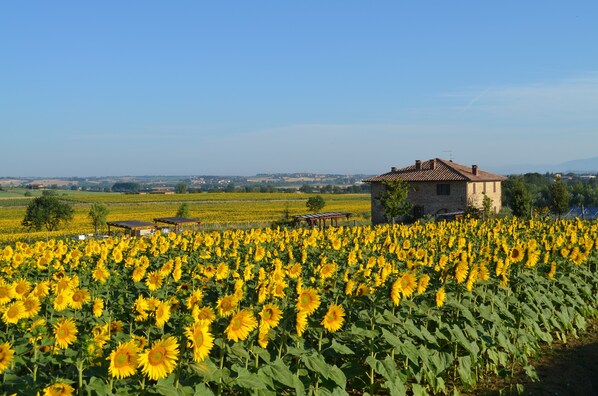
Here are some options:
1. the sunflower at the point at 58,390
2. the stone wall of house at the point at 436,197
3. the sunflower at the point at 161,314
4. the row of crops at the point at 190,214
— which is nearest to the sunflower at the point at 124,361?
the sunflower at the point at 58,390

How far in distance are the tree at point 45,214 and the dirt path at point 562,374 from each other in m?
42.1

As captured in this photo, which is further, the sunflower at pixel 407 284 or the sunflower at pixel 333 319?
→ the sunflower at pixel 407 284

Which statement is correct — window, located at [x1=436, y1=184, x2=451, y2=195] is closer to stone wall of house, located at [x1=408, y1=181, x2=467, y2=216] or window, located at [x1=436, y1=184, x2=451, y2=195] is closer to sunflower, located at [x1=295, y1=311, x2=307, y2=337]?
stone wall of house, located at [x1=408, y1=181, x2=467, y2=216]

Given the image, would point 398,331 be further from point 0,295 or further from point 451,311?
point 0,295

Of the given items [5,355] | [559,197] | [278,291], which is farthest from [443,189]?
[5,355]

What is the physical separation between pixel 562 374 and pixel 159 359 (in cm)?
628

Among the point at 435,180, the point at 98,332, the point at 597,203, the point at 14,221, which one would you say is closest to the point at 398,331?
the point at 98,332

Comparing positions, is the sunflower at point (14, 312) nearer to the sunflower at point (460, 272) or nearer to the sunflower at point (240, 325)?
the sunflower at point (240, 325)

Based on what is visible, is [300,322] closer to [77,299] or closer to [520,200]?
[77,299]

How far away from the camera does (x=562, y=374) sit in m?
7.81

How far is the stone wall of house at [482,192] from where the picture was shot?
150 ft

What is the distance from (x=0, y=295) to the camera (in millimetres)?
5648

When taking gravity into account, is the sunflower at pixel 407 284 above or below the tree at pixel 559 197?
above

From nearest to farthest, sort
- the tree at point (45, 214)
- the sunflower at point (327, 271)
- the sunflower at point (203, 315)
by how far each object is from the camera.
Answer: the sunflower at point (203, 315) → the sunflower at point (327, 271) → the tree at point (45, 214)
